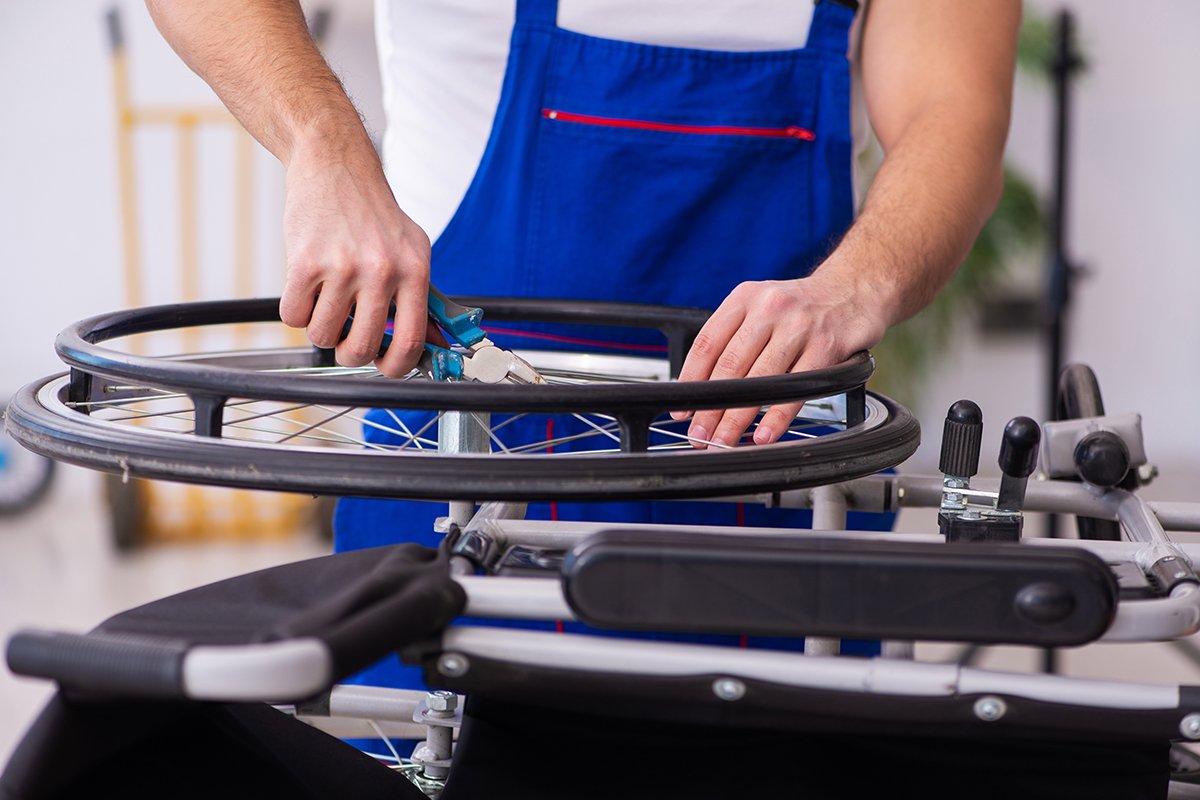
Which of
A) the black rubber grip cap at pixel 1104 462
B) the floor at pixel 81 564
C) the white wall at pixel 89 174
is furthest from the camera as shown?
the white wall at pixel 89 174

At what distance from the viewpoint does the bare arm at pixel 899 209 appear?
70cm

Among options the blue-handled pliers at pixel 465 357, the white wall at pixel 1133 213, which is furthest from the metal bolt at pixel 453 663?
the white wall at pixel 1133 213

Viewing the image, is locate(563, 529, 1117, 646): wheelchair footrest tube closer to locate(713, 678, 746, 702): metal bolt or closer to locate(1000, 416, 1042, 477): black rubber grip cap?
locate(713, 678, 746, 702): metal bolt

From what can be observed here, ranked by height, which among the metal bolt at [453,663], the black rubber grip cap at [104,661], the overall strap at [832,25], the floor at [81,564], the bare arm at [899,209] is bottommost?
the floor at [81,564]

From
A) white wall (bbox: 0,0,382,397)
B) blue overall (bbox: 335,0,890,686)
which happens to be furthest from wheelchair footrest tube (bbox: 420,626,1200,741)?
white wall (bbox: 0,0,382,397)

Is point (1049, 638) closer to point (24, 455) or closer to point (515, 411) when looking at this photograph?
point (515, 411)

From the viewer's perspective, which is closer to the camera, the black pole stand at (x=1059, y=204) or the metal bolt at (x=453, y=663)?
the metal bolt at (x=453, y=663)

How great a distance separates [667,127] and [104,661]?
0.68m

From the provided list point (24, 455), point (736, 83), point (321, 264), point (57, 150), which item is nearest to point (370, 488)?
point (321, 264)

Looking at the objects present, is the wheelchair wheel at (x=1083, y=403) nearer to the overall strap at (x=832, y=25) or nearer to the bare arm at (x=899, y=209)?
the bare arm at (x=899, y=209)

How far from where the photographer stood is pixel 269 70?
2.44 ft

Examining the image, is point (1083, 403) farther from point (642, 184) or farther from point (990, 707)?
point (990, 707)

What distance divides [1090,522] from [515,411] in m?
0.57

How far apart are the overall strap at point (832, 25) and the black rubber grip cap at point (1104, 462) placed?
0.40 metres
